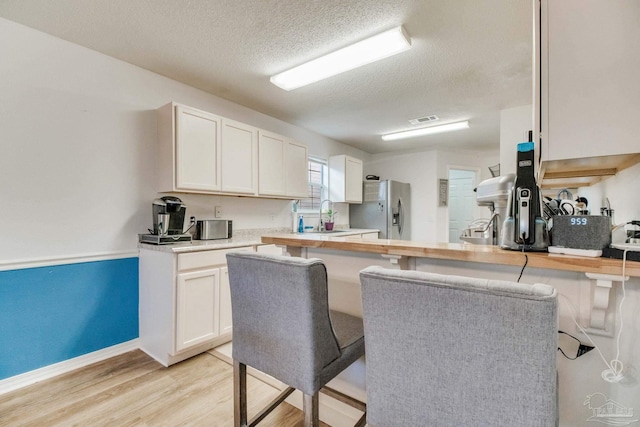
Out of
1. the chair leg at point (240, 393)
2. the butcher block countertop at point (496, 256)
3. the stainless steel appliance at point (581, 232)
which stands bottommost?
the chair leg at point (240, 393)

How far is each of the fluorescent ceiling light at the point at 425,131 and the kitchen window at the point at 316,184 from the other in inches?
44.5

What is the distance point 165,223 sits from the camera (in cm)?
242

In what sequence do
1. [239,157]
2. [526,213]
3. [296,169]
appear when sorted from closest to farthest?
[526,213] < [239,157] < [296,169]

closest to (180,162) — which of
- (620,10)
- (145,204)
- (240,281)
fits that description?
(145,204)

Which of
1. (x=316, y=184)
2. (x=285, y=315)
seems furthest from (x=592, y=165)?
(x=316, y=184)

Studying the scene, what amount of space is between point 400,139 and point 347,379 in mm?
4089

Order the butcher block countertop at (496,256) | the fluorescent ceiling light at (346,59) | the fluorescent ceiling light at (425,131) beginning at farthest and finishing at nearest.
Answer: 1. the fluorescent ceiling light at (425,131)
2. the fluorescent ceiling light at (346,59)
3. the butcher block countertop at (496,256)

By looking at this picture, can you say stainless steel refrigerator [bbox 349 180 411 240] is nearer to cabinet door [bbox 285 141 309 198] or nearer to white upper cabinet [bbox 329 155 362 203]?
white upper cabinet [bbox 329 155 362 203]

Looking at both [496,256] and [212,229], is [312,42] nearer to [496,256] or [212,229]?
[212,229]

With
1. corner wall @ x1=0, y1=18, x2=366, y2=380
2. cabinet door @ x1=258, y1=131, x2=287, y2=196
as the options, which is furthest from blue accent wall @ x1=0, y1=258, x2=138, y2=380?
cabinet door @ x1=258, y1=131, x2=287, y2=196

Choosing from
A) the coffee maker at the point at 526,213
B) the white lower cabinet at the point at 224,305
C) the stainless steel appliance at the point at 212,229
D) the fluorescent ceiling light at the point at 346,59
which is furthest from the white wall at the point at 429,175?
the coffee maker at the point at 526,213

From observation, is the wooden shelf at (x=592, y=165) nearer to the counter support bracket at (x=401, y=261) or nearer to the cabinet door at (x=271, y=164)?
the counter support bracket at (x=401, y=261)

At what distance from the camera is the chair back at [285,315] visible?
1051mm

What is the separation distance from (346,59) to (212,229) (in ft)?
6.42
